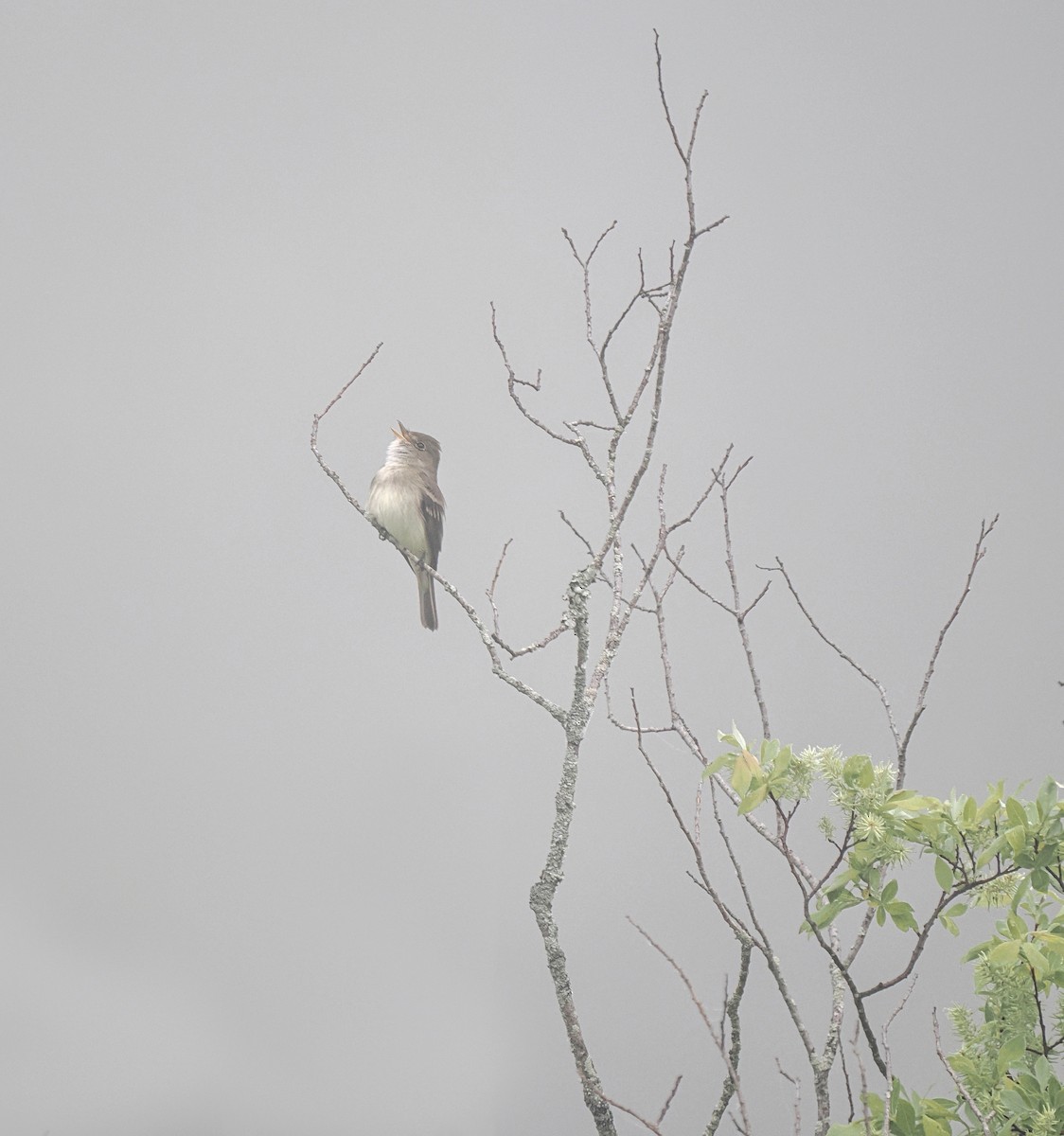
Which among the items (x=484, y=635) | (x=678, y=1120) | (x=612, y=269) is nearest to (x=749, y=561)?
(x=612, y=269)

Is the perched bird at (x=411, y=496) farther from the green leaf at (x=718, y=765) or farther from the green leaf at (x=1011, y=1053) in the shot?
the green leaf at (x=1011, y=1053)

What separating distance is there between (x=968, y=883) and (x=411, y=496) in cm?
158

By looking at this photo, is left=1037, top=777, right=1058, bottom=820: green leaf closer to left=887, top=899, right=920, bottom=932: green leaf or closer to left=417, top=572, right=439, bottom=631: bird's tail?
left=887, top=899, right=920, bottom=932: green leaf

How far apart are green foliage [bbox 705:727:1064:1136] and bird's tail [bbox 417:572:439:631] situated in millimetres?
1488

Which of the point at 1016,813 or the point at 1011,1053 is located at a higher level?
the point at 1016,813

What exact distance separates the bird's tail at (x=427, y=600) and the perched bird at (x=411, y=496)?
2 cm

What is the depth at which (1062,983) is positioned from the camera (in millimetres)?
998

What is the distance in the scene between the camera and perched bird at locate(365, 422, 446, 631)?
94.4 inches

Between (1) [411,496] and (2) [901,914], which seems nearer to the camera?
(2) [901,914]

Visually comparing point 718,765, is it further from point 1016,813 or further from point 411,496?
point 411,496

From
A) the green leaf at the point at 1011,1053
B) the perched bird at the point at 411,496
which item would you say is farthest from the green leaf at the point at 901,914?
the perched bird at the point at 411,496

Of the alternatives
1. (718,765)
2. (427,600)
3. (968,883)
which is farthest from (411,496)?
(968,883)

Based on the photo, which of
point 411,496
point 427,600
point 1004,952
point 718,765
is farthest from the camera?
point 427,600

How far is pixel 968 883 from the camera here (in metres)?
1.03
